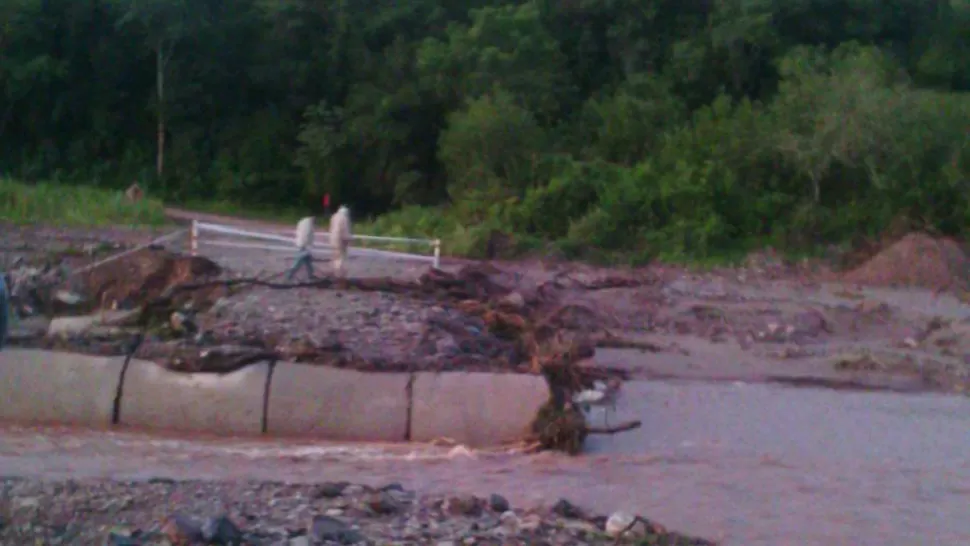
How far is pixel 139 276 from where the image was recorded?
65.3 ft

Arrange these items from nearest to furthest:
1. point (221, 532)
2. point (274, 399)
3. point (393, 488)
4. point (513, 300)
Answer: point (221, 532)
point (393, 488)
point (274, 399)
point (513, 300)

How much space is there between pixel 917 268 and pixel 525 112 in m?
13.6

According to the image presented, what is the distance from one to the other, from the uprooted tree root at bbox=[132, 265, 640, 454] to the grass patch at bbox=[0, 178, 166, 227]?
51.2 feet

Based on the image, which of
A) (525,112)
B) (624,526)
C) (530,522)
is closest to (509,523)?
(530,522)

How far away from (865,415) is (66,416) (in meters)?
9.11

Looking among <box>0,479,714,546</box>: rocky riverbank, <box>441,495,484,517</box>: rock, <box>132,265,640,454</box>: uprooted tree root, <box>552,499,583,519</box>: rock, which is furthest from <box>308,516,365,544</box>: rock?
<box>132,265,640,454</box>: uprooted tree root

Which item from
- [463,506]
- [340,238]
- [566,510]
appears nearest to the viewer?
[463,506]

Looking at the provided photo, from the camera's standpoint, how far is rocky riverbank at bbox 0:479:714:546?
7.26 metres

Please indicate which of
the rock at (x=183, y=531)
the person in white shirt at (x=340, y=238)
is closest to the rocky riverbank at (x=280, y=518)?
the rock at (x=183, y=531)

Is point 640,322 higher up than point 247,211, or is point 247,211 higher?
point 640,322

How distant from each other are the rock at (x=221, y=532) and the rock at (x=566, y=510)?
8.00ft

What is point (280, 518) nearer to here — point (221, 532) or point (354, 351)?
point (221, 532)

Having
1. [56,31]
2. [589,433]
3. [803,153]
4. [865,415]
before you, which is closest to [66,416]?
[589,433]

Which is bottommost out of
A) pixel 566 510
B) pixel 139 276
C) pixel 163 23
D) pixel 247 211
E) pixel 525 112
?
pixel 247 211
